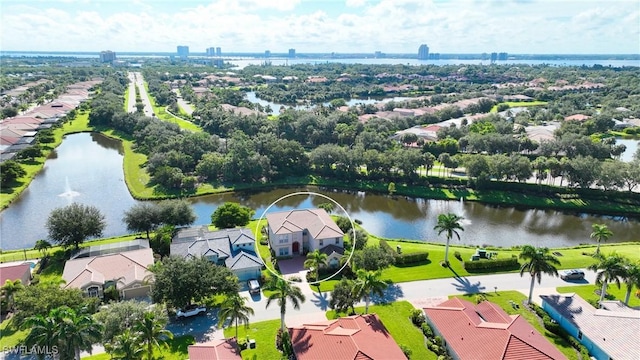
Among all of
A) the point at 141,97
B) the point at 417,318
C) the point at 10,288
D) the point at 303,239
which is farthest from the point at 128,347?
the point at 141,97

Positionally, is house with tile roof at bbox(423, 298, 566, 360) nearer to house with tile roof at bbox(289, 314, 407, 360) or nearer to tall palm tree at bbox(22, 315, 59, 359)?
house with tile roof at bbox(289, 314, 407, 360)

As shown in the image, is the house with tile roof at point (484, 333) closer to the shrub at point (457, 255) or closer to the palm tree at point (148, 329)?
the shrub at point (457, 255)

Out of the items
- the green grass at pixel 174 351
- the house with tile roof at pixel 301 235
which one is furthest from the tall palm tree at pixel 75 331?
the house with tile roof at pixel 301 235

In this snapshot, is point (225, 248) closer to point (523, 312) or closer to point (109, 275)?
point (109, 275)

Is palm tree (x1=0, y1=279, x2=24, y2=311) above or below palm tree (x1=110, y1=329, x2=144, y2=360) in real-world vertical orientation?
below

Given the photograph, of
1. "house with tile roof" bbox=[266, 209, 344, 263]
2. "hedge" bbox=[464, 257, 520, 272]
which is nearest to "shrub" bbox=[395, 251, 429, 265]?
"hedge" bbox=[464, 257, 520, 272]

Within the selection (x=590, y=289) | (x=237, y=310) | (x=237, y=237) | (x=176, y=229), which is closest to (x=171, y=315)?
(x=237, y=310)

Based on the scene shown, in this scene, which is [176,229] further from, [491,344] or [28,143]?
[28,143]

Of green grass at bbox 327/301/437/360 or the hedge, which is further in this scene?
the hedge
